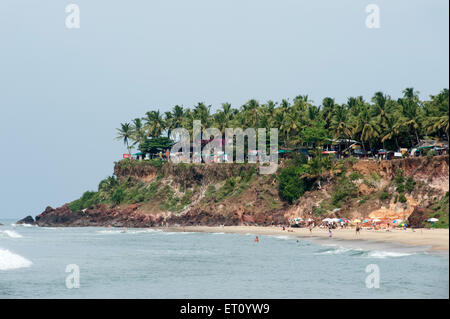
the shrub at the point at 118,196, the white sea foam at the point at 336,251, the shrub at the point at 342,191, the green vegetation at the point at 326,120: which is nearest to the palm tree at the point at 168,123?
the green vegetation at the point at 326,120

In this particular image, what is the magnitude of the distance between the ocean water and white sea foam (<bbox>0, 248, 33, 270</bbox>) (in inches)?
3.3

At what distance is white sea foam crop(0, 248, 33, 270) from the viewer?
166ft

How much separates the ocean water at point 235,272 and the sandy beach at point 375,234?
94.2 inches

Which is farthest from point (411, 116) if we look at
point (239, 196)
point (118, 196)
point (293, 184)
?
point (118, 196)

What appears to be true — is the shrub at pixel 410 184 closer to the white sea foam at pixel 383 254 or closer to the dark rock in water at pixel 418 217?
the dark rock in water at pixel 418 217

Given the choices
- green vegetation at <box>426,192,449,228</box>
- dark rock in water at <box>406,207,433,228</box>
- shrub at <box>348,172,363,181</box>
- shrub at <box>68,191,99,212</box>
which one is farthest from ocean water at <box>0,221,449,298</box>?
shrub at <box>68,191,99,212</box>

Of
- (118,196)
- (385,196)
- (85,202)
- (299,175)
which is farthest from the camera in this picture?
(85,202)

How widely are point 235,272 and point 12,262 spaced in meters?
22.8

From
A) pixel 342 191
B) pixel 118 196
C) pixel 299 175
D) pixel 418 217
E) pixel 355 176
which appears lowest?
pixel 418 217

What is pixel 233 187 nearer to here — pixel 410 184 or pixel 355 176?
pixel 355 176

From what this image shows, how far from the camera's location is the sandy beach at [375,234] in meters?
54.8

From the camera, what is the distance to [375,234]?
2847 inches
